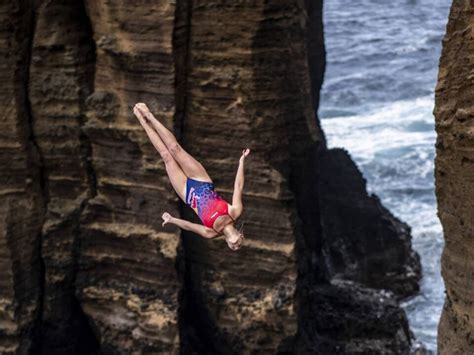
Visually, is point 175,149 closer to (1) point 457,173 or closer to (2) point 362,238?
(1) point 457,173

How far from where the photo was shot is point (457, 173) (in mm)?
14250

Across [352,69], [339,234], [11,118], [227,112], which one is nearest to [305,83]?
[227,112]

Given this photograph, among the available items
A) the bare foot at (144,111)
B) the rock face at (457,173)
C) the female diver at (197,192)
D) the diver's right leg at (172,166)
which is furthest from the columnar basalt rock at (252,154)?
the bare foot at (144,111)

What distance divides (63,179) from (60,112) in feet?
4.12

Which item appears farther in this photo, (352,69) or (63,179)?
(352,69)

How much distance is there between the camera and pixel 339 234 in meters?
28.4

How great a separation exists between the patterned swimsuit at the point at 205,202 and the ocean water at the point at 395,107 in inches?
475

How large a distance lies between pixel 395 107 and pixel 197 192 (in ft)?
97.9

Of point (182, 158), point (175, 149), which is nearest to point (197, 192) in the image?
point (182, 158)

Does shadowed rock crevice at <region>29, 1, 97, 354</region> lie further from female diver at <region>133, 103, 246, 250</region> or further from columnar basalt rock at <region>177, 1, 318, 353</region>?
female diver at <region>133, 103, 246, 250</region>

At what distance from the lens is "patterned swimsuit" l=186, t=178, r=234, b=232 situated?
1306cm

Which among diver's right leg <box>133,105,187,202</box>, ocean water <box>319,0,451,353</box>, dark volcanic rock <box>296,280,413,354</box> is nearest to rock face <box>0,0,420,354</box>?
dark volcanic rock <box>296,280,413,354</box>

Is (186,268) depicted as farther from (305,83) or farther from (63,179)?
(305,83)

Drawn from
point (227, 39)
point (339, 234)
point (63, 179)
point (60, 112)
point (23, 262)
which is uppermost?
point (227, 39)
